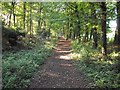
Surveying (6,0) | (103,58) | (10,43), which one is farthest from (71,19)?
(103,58)

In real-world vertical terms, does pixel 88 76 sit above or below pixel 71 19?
below

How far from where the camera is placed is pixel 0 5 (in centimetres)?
2514

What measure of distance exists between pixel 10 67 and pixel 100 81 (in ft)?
15.9

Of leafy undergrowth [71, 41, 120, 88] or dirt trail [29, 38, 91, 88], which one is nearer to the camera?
leafy undergrowth [71, 41, 120, 88]

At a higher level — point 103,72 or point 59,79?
point 103,72

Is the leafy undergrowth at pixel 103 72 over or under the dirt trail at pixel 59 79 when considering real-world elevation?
over

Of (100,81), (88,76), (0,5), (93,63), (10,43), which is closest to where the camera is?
(100,81)

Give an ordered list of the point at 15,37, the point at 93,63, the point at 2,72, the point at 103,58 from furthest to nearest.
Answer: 1. the point at 15,37
2. the point at 103,58
3. the point at 93,63
4. the point at 2,72

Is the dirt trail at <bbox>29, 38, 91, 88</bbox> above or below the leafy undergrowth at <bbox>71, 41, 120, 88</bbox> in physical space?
below

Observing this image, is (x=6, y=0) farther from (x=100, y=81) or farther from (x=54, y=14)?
(x=100, y=81)

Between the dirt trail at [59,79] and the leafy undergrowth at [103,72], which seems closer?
the leafy undergrowth at [103,72]

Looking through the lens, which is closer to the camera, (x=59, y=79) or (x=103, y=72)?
(x=59, y=79)

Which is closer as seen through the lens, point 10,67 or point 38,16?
point 10,67

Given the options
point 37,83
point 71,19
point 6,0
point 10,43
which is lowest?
point 37,83
